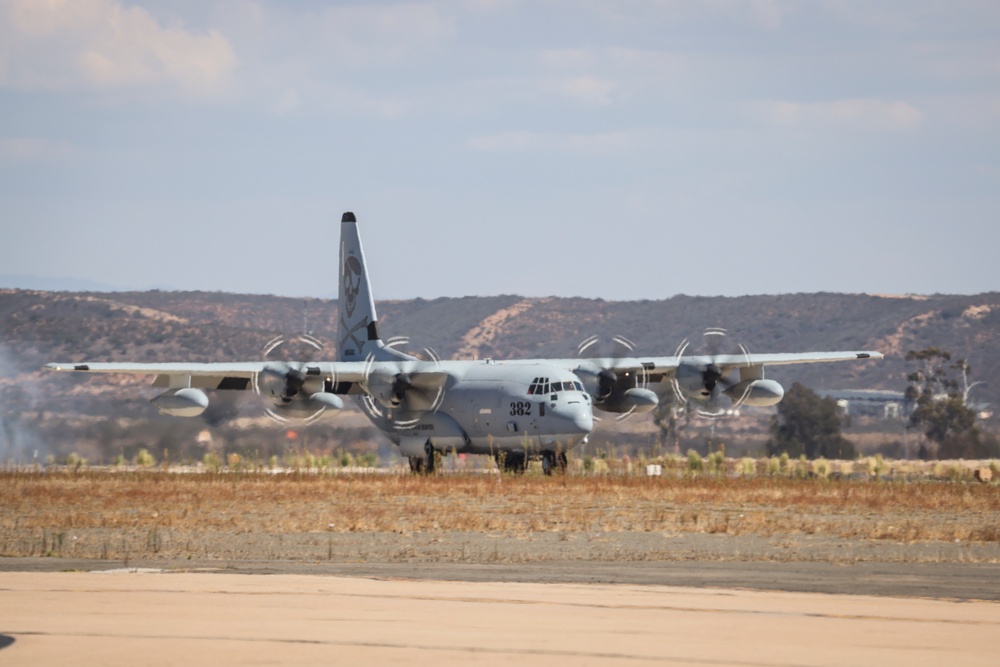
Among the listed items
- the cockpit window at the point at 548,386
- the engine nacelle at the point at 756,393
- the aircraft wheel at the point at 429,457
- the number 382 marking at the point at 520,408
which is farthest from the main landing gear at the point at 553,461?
the engine nacelle at the point at 756,393

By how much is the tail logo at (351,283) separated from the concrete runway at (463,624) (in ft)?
112

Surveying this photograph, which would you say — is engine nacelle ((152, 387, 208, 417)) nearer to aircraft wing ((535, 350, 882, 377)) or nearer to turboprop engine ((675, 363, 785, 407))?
aircraft wing ((535, 350, 882, 377))

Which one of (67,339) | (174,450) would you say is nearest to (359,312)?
(174,450)

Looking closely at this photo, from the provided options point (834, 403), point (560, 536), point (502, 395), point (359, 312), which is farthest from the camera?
point (834, 403)

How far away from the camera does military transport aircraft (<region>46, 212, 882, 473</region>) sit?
39.9 metres

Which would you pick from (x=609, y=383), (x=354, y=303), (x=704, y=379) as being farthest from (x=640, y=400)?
(x=354, y=303)

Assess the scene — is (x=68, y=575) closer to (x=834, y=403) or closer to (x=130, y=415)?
(x=130, y=415)

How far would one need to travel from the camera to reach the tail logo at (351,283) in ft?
164

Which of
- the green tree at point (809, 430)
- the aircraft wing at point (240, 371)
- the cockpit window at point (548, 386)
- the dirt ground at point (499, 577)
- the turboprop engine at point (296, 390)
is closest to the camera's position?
the dirt ground at point (499, 577)

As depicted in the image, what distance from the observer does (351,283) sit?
5006 centimetres

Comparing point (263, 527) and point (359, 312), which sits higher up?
point (359, 312)

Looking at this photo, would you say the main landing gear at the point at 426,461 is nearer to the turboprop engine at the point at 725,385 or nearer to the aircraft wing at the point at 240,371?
the aircraft wing at the point at 240,371

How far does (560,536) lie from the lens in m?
23.5

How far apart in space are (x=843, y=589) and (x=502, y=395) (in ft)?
84.3
